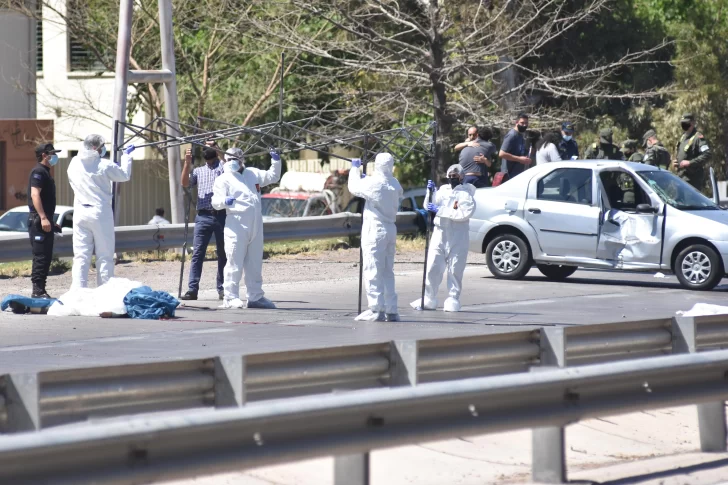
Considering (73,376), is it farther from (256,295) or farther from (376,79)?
(376,79)

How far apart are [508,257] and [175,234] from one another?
482cm

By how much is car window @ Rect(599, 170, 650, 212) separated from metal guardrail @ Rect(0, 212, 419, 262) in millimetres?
5317

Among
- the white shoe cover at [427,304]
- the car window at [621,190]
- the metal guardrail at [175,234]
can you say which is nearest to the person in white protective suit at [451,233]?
the white shoe cover at [427,304]

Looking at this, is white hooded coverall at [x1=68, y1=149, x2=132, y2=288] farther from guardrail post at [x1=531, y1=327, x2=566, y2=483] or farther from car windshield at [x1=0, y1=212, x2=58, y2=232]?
car windshield at [x1=0, y1=212, x2=58, y2=232]

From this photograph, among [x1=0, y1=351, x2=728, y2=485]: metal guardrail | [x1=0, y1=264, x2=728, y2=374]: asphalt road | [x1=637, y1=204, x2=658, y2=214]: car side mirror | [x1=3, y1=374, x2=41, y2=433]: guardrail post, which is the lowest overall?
[x1=0, y1=264, x2=728, y2=374]: asphalt road

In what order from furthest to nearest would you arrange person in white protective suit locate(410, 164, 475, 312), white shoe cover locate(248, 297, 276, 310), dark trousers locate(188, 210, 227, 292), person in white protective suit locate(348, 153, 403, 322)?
dark trousers locate(188, 210, 227, 292), white shoe cover locate(248, 297, 276, 310), person in white protective suit locate(410, 164, 475, 312), person in white protective suit locate(348, 153, 403, 322)

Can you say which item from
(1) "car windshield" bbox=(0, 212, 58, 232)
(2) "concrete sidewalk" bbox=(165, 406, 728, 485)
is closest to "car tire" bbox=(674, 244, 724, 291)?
(2) "concrete sidewalk" bbox=(165, 406, 728, 485)

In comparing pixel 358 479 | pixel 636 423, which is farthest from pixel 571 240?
pixel 358 479

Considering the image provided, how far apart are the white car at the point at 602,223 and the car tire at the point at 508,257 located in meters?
0.01

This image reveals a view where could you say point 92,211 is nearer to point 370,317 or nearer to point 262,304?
point 262,304

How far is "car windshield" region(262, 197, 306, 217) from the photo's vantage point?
2692 cm

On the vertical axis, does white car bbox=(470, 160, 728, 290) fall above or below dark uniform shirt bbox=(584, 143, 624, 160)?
below

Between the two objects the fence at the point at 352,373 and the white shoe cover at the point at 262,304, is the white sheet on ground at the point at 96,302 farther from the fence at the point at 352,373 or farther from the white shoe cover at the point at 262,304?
the fence at the point at 352,373

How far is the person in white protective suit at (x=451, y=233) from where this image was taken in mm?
13828
